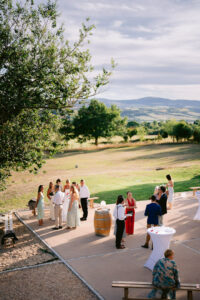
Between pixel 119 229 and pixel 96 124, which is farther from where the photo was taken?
pixel 96 124

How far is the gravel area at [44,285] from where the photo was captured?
7277 mm

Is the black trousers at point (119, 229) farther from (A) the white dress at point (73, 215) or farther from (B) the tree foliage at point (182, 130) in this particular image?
(B) the tree foliage at point (182, 130)

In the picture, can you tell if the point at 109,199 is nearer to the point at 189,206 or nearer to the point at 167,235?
the point at 189,206

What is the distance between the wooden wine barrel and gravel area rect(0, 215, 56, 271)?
7.54 feet

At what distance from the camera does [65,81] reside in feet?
38.6

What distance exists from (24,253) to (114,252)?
3.24 m

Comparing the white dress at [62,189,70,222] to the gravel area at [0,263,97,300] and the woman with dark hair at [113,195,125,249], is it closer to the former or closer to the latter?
the woman with dark hair at [113,195,125,249]

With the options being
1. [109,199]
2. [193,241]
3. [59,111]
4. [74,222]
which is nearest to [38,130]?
[59,111]

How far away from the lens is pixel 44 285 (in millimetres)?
7816

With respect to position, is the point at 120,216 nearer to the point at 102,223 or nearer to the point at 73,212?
the point at 102,223

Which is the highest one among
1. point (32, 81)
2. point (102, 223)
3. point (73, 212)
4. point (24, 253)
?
point (32, 81)

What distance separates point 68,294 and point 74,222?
17.7ft

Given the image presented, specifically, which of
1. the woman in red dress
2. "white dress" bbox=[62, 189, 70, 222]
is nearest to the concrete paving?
the woman in red dress

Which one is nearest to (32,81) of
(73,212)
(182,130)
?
(73,212)
